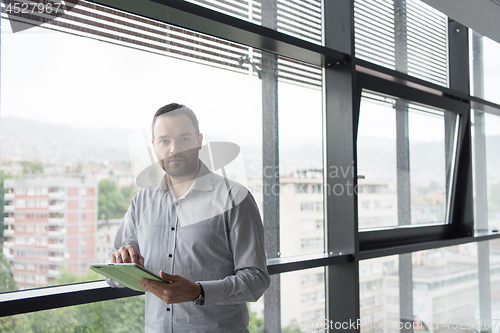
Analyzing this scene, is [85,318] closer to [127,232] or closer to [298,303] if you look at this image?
[127,232]

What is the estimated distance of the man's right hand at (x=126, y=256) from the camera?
135 centimetres

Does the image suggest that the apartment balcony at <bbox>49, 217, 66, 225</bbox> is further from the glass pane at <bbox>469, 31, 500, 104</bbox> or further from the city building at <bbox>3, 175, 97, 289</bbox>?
the glass pane at <bbox>469, 31, 500, 104</bbox>

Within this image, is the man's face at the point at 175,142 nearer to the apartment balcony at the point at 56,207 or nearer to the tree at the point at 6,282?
the apartment balcony at the point at 56,207

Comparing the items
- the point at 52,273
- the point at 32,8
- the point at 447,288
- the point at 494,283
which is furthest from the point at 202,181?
the point at 494,283

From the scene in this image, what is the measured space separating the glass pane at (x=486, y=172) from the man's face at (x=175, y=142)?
3.14 metres

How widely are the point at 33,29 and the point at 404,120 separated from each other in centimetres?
229

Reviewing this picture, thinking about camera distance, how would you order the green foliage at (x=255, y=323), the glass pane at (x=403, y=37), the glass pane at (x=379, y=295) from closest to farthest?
1. the green foliage at (x=255, y=323)
2. the glass pane at (x=379, y=295)
3. the glass pane at (x=403, y=37)

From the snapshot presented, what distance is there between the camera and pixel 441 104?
310cm

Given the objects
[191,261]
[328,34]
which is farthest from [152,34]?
[328,34]

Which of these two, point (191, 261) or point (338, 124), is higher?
point (338, 124)

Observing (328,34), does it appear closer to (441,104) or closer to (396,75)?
(396,75)

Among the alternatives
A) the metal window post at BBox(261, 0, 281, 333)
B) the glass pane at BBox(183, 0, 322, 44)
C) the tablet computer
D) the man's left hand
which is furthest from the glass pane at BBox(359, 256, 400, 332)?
the tablet computer

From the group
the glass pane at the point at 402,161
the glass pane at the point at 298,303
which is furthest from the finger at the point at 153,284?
the glass pane at the point at 402,161

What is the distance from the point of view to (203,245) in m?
1.44
